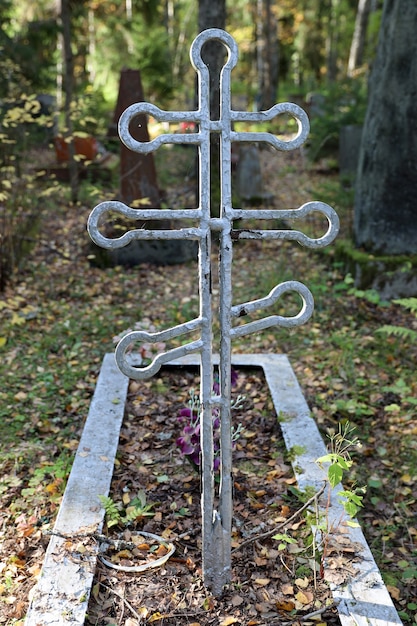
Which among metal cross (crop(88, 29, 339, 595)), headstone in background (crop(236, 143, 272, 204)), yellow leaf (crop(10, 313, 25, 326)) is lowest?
yellow leaf (crop(10, 313, 25, 326))

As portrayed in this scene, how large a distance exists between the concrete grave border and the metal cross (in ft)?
1.77

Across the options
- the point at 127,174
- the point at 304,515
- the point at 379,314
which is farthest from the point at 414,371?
the point at 127,174

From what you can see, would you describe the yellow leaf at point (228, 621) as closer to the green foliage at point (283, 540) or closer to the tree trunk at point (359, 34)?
the green foliage at point (283, 540)

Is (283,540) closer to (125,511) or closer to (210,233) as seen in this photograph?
(125,511)

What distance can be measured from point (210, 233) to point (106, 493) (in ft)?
4.65

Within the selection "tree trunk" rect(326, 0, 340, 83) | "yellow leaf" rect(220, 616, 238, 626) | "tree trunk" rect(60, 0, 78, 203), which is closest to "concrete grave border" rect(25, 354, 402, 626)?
"yellow leaf" rect(220, 616, 238, 626)

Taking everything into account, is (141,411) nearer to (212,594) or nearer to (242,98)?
(212,594)

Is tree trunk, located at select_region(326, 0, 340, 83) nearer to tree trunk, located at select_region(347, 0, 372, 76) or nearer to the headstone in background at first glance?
tree trunk, located at select_region(347, 0, 372, 76)

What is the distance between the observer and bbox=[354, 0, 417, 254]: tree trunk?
500cm

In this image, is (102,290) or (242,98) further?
(242,98)

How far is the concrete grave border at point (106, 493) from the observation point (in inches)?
82.8

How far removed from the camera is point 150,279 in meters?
6.00

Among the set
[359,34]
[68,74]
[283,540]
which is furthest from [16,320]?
[359,34]

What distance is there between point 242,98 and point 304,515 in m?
19.8
